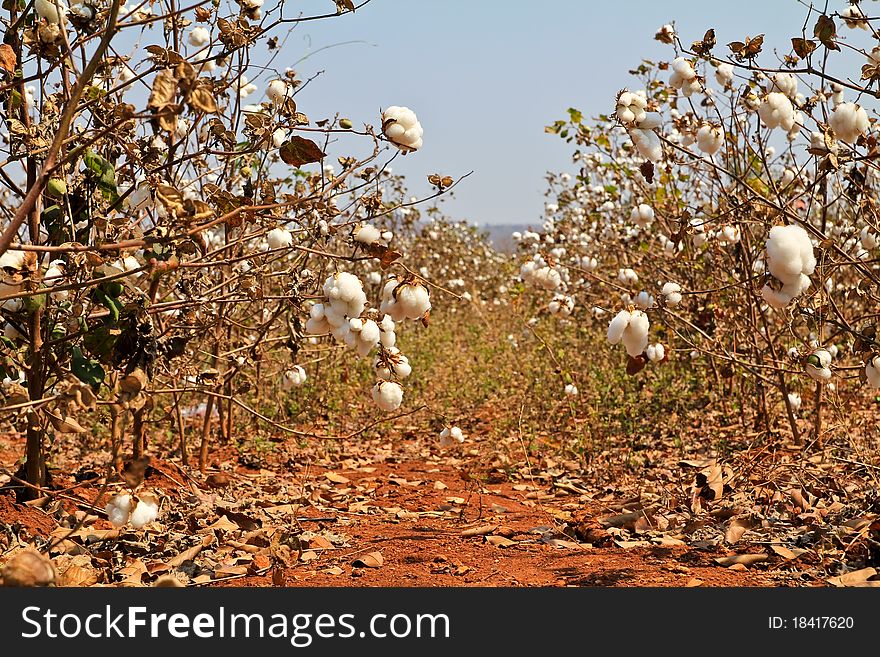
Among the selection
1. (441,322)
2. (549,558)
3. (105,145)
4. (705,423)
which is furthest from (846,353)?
(441,322)

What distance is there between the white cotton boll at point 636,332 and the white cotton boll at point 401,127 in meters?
0.81

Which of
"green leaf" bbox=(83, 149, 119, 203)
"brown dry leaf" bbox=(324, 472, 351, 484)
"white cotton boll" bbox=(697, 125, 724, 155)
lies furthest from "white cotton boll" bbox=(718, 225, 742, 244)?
"green leaf" bbox=(83, 149, 119, 203)

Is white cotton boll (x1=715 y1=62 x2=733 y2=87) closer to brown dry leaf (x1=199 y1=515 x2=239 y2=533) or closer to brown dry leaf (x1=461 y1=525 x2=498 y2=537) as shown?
brown dry leaf (x1=461 y1=525 x2=498 y2=537)

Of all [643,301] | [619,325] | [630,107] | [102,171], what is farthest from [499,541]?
[102,171]

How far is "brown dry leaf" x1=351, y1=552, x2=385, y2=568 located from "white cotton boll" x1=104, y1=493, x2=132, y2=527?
75cm

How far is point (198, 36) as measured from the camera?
134 inches

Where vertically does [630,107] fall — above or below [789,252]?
above

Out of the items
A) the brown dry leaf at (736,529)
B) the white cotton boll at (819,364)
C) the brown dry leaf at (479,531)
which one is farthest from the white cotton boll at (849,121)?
the brown dry leaf at (479,531)

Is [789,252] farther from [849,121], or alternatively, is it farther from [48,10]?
[48,10]

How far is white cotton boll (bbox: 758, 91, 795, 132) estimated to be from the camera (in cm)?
282

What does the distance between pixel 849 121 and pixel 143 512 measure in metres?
2.23
